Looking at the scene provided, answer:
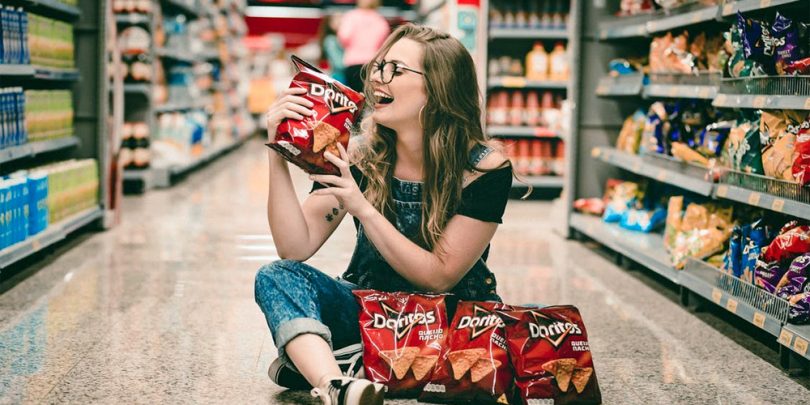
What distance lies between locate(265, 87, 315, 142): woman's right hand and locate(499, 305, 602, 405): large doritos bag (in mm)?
757

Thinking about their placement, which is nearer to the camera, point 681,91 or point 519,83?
point 681,91

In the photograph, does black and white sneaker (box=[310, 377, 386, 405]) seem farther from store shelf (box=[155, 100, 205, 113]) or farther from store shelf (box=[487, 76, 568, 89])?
store shelf (box=[155, 100, 205, 113])

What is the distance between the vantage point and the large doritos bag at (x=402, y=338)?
249 cm

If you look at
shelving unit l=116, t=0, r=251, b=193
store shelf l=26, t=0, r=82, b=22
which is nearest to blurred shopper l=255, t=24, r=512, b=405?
store shelf l=26, t=0, r=82, b=22

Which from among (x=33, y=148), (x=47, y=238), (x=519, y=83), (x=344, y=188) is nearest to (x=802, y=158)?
(x=344, y=188)

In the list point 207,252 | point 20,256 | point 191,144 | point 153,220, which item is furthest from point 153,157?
point 20,256

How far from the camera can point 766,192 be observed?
132 inches

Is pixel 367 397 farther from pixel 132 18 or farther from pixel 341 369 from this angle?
pixel 132 18

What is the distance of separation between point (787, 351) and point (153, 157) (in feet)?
20.3

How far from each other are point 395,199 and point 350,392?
2.04ft

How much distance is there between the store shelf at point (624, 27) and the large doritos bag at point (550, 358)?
291cm

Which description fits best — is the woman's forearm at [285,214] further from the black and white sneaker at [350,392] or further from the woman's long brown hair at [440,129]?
the black and white sneaker at [350,392]

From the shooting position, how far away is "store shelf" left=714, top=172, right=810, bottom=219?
10.0 feet

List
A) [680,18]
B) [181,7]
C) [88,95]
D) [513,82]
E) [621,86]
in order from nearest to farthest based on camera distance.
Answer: [680,18] → [621,86] → [88,95] → [513,82] → [181,7]
